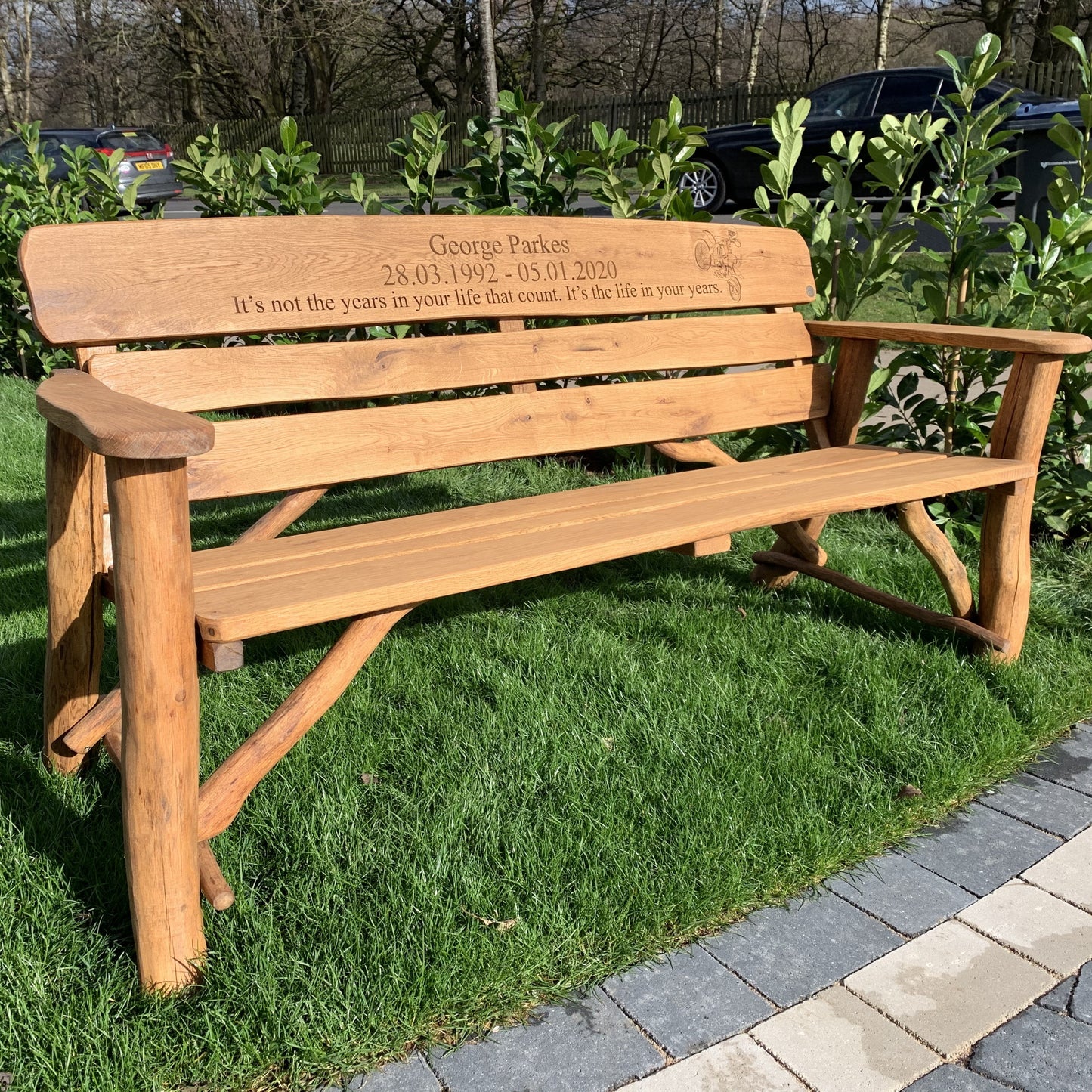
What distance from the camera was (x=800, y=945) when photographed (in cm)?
199

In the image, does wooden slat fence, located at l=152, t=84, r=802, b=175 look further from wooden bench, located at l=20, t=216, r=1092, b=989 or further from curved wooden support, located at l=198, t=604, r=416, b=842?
curved wooden support, located at l=198, t=604, r=416, b=842

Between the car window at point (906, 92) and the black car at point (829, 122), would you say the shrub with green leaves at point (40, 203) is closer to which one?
the black car at point (829, 122)

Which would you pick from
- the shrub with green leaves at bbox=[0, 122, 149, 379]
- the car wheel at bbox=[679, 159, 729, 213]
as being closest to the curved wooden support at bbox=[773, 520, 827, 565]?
the shrub with green leaves at bbox=[0, 122, 149, 379]

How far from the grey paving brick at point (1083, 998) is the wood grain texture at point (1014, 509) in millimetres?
1177

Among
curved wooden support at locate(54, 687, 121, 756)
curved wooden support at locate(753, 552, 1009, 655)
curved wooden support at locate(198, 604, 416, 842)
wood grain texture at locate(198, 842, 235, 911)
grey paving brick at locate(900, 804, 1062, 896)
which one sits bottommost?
grey paving brick at locate(900, 804, 1062, 896)

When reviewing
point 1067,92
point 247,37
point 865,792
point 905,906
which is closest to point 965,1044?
point 905,906

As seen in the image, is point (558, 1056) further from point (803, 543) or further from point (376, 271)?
point (803, 543)

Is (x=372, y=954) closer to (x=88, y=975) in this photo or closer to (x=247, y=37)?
(x=88, y=975)

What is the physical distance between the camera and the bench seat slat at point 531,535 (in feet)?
6.00

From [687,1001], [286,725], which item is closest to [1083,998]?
[687,1001]

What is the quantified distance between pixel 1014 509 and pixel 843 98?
10590 mm

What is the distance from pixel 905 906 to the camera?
6.91 ft

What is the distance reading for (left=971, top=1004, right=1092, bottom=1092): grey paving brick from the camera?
1.69 metres

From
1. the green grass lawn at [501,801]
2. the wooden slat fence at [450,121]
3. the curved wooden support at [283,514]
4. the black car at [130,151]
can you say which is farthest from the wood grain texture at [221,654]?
the wooden slat fence at [450,121]
